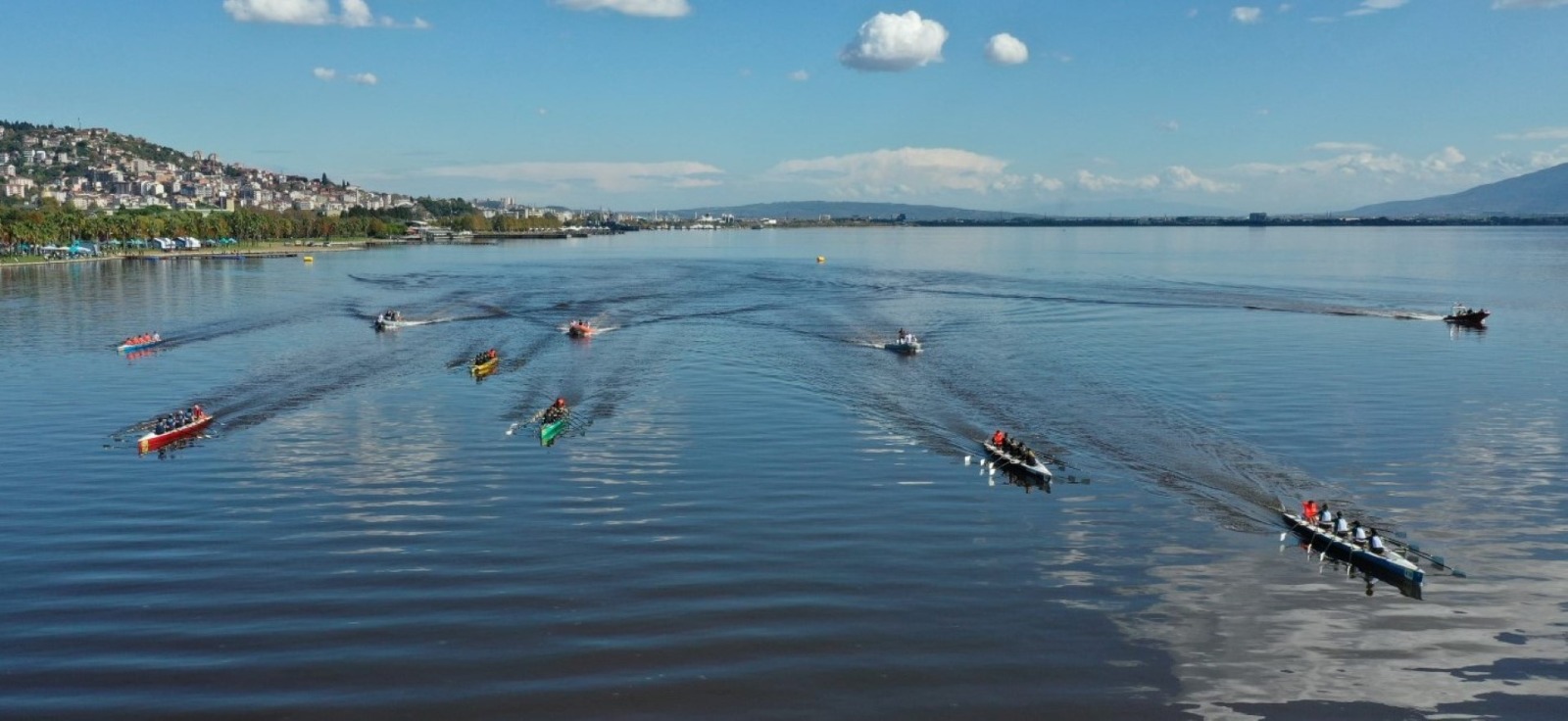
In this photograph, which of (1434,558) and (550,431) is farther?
(550,431)

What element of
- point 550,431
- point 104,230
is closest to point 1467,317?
point 550,431

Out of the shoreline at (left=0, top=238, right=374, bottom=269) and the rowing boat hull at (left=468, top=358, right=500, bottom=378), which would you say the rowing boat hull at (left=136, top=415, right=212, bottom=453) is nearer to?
the rowing boat hull at (left=468, top=358, right=500, bottom=378)

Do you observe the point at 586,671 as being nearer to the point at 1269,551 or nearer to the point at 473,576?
the point at 473,576

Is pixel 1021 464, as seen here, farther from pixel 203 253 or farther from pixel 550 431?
pixel 203 253

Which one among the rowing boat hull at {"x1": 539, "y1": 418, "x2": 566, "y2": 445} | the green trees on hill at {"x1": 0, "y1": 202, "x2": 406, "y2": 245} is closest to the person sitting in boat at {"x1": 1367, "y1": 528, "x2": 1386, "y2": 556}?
the rowing boat hull at {"x1": 539, "y1": 418, "x2": 566, "y2": 445}

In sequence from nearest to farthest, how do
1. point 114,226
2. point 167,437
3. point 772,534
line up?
point 772,534 < point 167,437 < point 114,226

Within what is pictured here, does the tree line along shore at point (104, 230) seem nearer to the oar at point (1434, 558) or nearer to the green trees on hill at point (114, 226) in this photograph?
the green trees on hill at point (114, 226)
